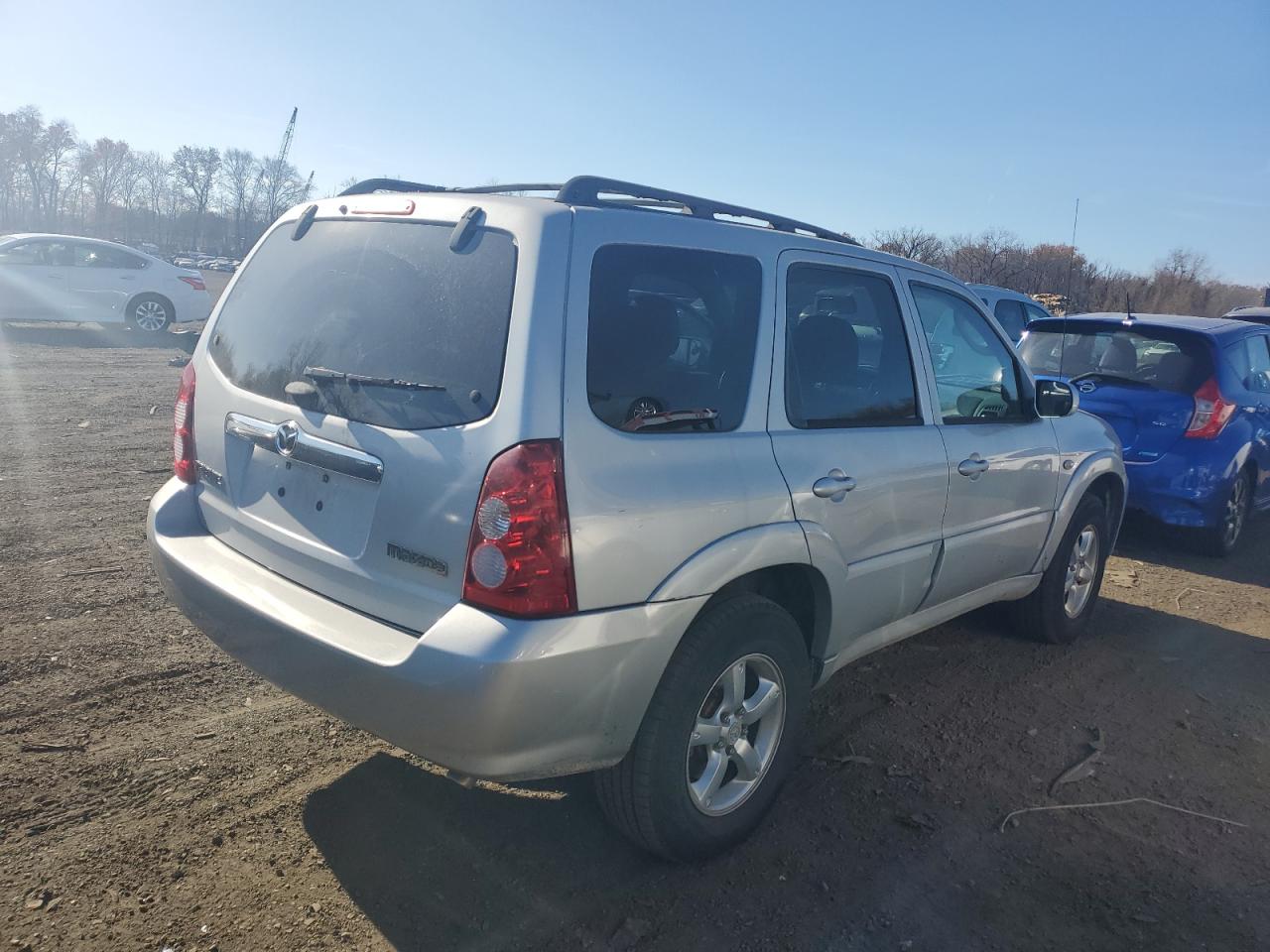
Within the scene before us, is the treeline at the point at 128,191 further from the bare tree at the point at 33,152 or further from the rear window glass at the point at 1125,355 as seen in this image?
the rear window glass at the point at 1125,355

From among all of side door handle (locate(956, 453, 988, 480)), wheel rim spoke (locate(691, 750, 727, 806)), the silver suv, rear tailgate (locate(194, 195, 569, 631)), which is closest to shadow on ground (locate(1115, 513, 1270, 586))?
side door handle (locate(956, 453, 988, 480))

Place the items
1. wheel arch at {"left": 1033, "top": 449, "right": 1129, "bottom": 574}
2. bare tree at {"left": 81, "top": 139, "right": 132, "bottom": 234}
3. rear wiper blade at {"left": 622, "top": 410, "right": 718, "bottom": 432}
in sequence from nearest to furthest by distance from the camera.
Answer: rear wiper blade at {"left": 622, "top": 410, "right": 718, "bottom": 432}, wheel arch at {"left": 1033, "top": 449, "right": 1129, "bottom": 574}, bare tree at {"left": 81, "top": 139, "right": 132, "bottom": 234}

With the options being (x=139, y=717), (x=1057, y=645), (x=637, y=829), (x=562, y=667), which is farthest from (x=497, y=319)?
(x=1057, y=645)

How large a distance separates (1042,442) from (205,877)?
154 inches

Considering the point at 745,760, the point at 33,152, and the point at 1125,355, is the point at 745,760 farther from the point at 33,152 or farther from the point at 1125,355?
the point at 33,152

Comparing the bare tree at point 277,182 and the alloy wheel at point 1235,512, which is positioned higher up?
the bare tree at point 277,182

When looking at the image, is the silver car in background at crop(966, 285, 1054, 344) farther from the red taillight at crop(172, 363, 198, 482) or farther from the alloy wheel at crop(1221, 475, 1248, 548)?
the red taillight at crop(172, 363, 198, 482)

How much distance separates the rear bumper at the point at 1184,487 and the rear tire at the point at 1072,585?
1.75 m

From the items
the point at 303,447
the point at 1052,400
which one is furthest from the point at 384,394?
the point at 1052,400

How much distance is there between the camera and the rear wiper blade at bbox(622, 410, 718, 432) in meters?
2.66

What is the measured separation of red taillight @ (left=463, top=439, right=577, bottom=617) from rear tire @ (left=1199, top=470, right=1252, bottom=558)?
20.6 feet

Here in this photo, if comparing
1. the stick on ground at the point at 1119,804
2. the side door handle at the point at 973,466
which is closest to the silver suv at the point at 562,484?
the side door handle at the point at 973,466

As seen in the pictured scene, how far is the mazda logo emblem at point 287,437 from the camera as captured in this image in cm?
285

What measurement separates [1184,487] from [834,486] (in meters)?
4.75
